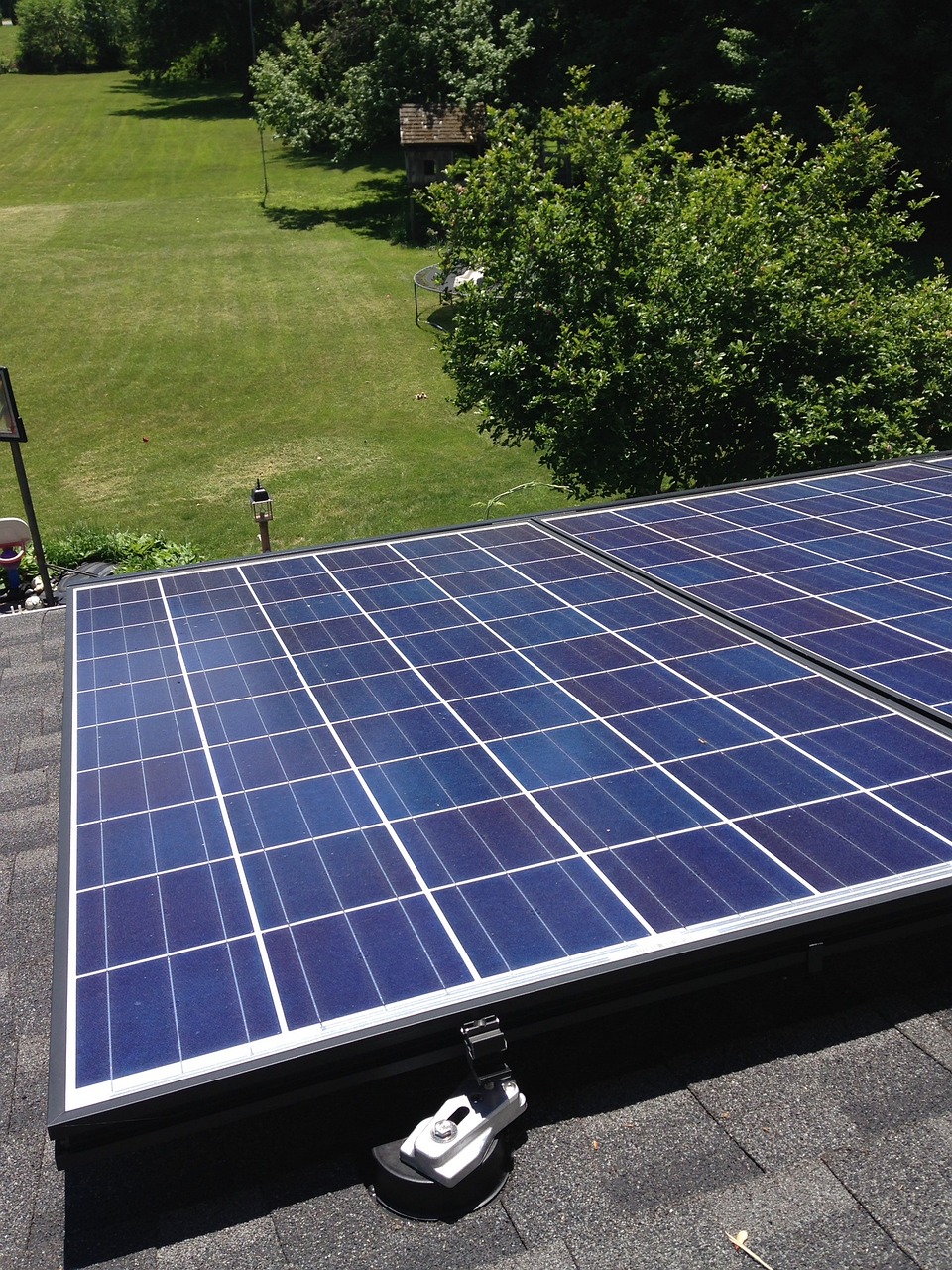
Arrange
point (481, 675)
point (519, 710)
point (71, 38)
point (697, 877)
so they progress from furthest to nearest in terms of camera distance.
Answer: point (71, 38) → point (481, 675) → point (519, 710) → point (697, 877)

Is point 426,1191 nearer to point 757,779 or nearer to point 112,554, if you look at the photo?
point 757,779

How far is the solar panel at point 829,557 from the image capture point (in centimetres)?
870

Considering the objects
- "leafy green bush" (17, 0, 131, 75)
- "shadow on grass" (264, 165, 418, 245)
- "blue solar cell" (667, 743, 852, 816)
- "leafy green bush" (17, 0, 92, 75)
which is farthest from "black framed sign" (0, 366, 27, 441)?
"leafy green bush" (17, 0, 92, 75)

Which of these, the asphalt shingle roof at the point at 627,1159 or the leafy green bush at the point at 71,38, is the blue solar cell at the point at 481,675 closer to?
the asphalt shingle roof at the point at 627,1159

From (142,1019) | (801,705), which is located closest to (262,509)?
(801,705)

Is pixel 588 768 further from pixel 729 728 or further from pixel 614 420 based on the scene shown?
pixel 614 420

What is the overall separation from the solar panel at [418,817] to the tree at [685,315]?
9.48m

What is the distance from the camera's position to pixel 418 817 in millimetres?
6484

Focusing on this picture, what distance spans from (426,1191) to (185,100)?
10294 cm

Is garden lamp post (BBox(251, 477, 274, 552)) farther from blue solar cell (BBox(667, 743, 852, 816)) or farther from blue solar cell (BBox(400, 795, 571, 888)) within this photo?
blue solar cell (BBox(667, 743, 852, 816))

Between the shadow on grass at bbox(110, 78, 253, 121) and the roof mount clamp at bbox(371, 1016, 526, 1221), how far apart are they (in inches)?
3686

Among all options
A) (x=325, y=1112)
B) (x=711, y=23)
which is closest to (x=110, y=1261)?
(x=325, y=1112)

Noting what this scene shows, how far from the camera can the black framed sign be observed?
611 inches

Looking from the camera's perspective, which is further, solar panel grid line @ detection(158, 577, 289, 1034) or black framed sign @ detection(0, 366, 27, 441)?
black framed sign @ detection(0, 366, 27, 441)
